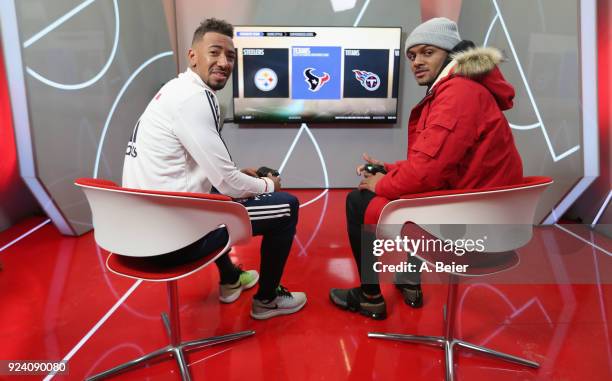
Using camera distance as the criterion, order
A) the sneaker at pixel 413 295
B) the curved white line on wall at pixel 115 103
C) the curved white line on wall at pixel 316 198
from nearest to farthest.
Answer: the sneaker at pixel 413 295 → the curved white line on wall at pixel 115 103 → the curved white line on wall at pixel 316 198

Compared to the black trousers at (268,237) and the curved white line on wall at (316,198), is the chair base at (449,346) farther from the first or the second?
the curved white line on wall at (316,198)

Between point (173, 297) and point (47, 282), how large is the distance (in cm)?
123

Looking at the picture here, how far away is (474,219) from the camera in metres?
1.42

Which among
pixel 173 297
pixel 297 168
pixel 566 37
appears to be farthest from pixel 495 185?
pixel 297 168

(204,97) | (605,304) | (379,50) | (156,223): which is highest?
(379,50)

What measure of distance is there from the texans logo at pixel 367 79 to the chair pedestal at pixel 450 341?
2.83m

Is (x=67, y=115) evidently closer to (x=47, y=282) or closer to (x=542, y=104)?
(x=47, y=282)

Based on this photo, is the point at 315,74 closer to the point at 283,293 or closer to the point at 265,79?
the point at 265,79

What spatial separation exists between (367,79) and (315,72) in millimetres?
518

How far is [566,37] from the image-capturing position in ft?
9.49

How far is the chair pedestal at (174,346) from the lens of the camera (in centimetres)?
166

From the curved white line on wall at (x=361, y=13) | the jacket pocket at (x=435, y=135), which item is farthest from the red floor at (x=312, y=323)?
the curved white line on wall at (x=361, y=13)

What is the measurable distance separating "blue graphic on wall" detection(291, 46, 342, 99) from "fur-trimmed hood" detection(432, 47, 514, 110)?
105 inches


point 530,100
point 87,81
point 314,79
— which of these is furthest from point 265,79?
point 530,100
